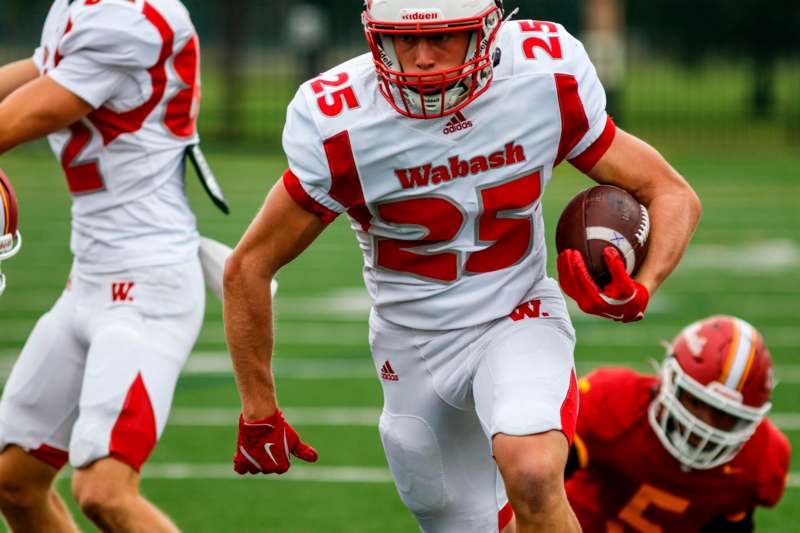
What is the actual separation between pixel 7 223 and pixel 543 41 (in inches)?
57.5

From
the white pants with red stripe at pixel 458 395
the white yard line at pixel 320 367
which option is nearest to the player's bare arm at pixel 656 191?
the white pants with red stripe at pixel 458 395

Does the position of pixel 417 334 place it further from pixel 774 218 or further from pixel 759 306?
pixel 774 218

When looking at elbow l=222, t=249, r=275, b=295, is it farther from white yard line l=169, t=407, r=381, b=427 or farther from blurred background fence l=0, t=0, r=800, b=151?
blurred background fence l=0, t=0, r=800, b=151

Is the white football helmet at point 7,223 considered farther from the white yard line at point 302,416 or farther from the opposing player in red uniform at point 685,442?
the white yard line at point 302,416

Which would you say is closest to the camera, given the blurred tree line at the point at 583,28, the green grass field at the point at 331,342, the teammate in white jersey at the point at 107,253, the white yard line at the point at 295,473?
the teammate in white jersey at the point at 107,253

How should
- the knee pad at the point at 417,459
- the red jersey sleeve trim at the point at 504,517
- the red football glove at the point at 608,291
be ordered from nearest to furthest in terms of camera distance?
the red football glove at the point at 608,291 < the knee pad at the point at 417,459 < the red jersey sleeve trim at the point at 504,517

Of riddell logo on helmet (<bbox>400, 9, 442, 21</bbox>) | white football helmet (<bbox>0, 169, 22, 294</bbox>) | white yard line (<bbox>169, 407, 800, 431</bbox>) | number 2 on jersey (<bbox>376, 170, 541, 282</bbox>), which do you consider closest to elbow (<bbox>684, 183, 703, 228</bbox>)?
number 2 on jersey (<bbox>376, 170, 541, 282</bbox>)

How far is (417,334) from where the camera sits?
3.99 metres

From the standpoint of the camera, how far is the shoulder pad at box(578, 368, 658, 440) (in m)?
4.52

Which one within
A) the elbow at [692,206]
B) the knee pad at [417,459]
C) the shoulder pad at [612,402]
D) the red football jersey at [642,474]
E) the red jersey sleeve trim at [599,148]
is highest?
the red jersey sleeve trim at [599,148]

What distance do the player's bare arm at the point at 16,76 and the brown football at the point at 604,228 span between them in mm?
1891

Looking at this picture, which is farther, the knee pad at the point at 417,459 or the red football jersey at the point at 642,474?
the red football jersey at the point at 642,474

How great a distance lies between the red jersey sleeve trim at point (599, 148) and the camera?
3.83m

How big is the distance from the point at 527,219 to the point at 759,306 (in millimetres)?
6440
